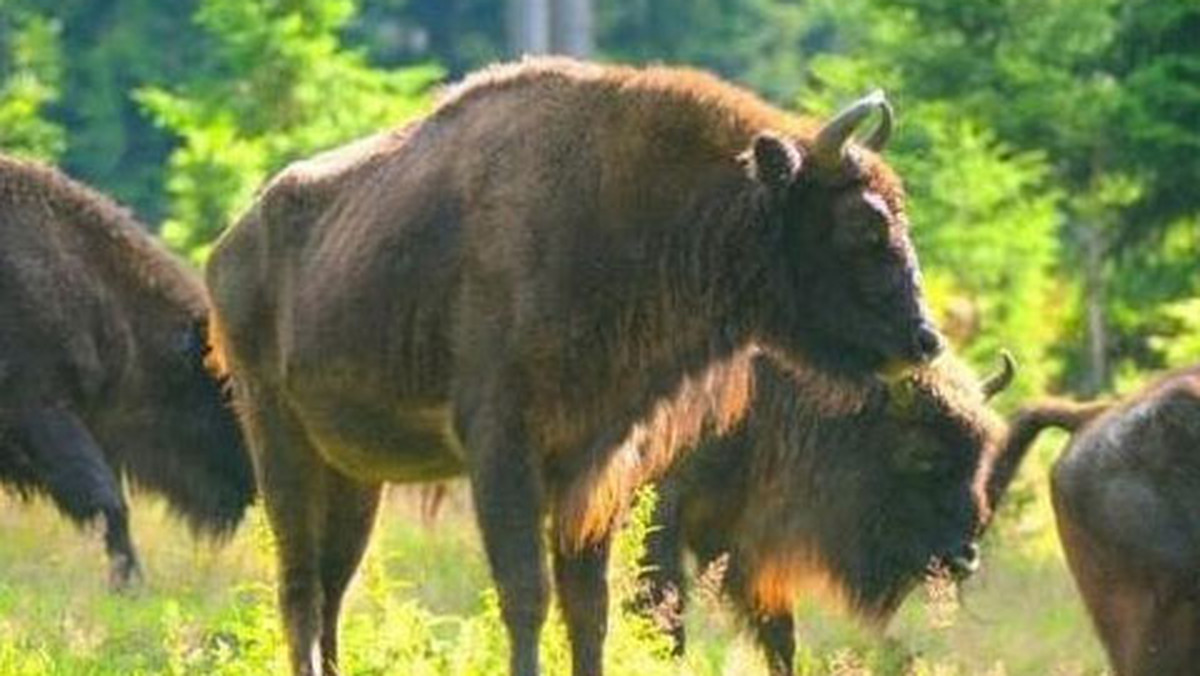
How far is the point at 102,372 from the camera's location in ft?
60.7

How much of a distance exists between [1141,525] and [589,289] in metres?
2.33

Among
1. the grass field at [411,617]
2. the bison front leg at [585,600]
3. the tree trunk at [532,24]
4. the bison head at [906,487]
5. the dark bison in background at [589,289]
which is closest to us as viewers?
the dark bison in background at [589,289]

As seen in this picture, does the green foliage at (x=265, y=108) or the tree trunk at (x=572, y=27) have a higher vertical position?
the green foliage at (x=265, y=108)

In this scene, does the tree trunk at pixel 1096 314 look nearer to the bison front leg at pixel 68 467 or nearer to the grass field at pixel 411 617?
the grass field at pixel 411 617

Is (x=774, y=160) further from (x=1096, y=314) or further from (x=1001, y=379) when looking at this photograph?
(x=1096, y=314)

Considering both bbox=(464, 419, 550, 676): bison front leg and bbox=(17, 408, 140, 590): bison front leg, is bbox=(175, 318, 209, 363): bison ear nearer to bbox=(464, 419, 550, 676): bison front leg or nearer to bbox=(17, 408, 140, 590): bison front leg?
bbox=(17, 408, 140, 590): bison front leg

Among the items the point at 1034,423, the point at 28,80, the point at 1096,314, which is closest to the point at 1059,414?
the point at 1034,423

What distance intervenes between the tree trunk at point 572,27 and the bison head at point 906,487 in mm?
23667

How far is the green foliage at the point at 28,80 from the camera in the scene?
28.1 meters

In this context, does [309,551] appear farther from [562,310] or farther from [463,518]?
[463,518]

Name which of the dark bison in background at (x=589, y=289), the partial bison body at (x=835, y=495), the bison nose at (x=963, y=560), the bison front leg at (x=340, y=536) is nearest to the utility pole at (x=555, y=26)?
the partial bison body at (x=835, y=495)

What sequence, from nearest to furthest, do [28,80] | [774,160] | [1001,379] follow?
[774,160]
[1001,379]
[28,80]

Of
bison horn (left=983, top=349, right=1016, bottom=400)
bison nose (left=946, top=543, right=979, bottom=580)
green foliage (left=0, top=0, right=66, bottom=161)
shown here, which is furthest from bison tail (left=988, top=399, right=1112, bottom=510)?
green foliage (left=0, top=0, right=66, bottom=161)

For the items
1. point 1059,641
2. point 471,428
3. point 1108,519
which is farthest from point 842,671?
point 1059,641
